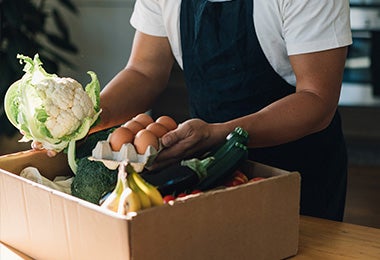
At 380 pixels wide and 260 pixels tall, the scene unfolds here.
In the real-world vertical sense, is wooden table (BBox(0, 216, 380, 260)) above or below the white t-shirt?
below

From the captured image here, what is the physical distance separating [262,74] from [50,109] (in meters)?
0.62

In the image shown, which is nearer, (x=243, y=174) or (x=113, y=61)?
(x=243, y=174)

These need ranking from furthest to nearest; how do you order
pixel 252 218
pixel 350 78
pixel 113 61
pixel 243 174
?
pixel 113 61 < pixel 350 78 < pixel 243 174 < pixel 252 218

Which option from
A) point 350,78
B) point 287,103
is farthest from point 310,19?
point 350,78

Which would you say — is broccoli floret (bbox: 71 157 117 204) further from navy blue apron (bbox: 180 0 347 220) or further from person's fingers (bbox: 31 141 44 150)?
navy blue apron (bbox: 180 0 347 220)

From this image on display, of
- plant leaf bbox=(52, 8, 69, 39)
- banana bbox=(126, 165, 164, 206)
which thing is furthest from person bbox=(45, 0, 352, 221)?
plant leaf bbox=(52, 8, 69, 39)

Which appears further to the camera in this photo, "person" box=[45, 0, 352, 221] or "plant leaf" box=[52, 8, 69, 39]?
"plant leaf" box=[52, 8, 69, 39]

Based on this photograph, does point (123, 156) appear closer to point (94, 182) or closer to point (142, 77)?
point (94, 182)

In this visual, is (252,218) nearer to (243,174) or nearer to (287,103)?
(243,174)

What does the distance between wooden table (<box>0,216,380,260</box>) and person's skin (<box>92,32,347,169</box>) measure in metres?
0.23

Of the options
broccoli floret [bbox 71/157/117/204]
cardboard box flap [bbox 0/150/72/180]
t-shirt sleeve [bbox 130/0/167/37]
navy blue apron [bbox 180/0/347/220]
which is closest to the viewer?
broccoli floret [bbox 71/157/117/204]

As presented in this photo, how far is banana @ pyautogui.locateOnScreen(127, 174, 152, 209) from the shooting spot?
4.07ft

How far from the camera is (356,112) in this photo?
168 inches

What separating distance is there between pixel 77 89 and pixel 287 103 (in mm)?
478
